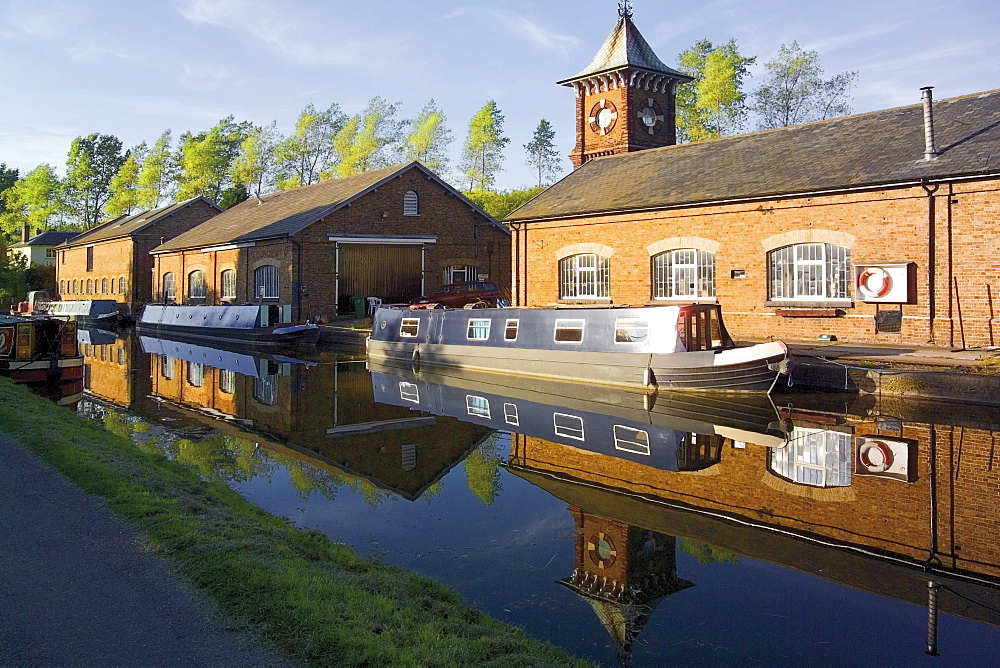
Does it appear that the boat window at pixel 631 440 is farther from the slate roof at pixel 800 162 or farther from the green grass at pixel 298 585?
the slate roof at pixel 800 162

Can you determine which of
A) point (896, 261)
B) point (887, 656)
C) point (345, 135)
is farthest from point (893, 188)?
point (345, 135)

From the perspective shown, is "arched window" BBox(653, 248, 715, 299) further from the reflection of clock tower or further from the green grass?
the green grass

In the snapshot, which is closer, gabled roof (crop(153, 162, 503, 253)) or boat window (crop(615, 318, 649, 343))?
boat window (crop(615, 318, 649, 343))

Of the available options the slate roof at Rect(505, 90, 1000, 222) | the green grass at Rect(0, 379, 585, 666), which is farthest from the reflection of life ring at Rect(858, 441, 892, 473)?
the slate roof at Rect(505, 90, 1000, 222)

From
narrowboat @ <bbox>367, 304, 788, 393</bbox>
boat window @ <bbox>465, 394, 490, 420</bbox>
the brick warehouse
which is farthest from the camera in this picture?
the brick warehouse

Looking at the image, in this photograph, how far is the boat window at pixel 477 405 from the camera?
44.7ft

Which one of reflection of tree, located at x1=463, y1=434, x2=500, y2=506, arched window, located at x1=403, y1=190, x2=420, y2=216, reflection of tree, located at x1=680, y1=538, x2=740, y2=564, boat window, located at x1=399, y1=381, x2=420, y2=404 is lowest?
reflection of tree, located at x1=680, y1=538, x2=740, y2=564

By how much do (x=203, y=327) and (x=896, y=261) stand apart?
78.7 ft

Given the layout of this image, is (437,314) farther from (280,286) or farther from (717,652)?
(717,652)

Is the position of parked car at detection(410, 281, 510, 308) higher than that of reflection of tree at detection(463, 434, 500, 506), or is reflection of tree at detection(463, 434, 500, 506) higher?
parked car at detection(410, 281, 510, 308)

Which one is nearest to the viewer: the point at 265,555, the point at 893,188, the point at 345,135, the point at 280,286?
the point at 265,555

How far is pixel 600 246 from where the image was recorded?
22141 mm

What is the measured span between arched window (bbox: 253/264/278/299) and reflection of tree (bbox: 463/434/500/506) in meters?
21.2

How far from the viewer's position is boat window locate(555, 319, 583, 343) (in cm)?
1639
